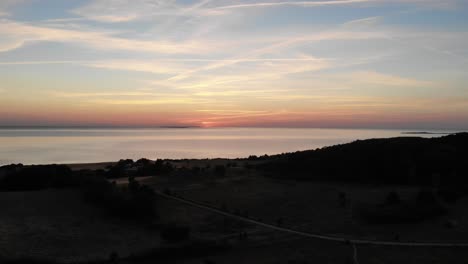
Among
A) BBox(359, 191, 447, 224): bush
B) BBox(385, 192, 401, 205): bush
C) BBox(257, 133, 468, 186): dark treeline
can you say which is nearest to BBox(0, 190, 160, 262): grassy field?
BBox(359, 191, 447, 224): bush

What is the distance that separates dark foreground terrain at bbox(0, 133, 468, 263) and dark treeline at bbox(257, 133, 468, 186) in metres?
0.11

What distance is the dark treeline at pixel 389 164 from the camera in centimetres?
3077

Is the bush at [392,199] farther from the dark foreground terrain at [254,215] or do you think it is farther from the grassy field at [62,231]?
the grassy field at [62,231]

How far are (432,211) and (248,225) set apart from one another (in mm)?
9856

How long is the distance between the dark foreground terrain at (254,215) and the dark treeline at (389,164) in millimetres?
106

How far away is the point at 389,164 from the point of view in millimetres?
32219

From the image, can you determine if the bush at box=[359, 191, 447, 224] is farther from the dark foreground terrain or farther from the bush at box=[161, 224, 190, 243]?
the bush at box=[161, 224, 190, 243]

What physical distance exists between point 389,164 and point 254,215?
13.6m

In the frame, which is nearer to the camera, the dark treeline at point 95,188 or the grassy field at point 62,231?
the grassy field at point 62,231

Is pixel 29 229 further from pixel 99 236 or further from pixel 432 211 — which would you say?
pixel 432 211

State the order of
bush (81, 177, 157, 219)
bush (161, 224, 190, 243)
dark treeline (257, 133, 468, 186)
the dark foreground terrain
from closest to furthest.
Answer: the dark foreground terrain < bush (161, 224, 190, 243) < bush (81, 177, 157, 219) < dark treeline (257, 133, 468, 186)

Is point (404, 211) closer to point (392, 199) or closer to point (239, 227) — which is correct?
point (392, 199)

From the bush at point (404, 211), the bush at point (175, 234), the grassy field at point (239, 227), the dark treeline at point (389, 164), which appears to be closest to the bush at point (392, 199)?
the bush at point (404, 211)

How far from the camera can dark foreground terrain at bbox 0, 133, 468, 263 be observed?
18.0 m
